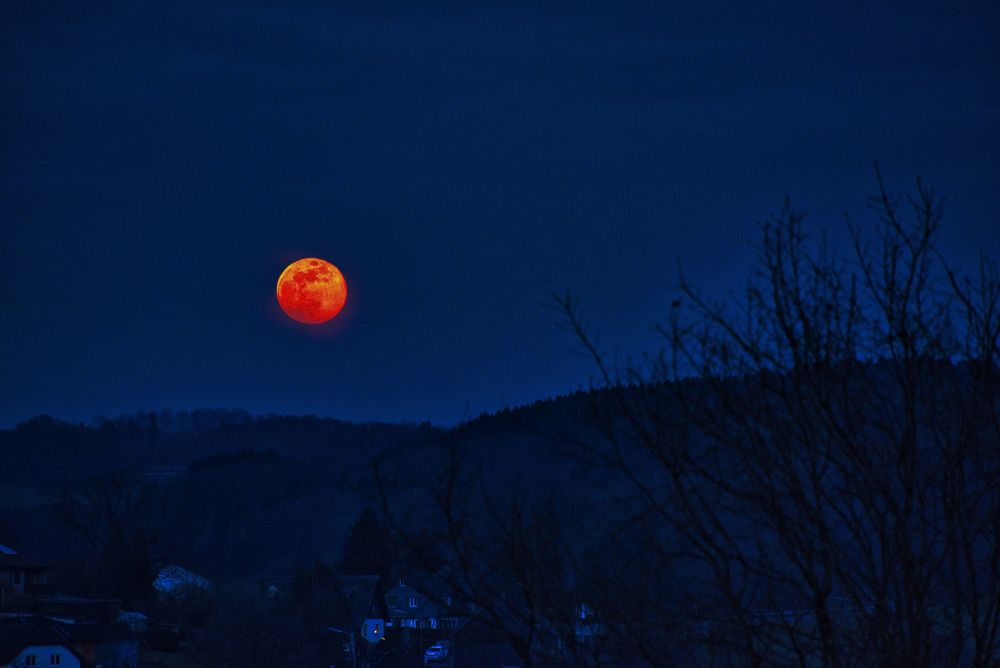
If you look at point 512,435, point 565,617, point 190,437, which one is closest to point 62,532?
point 190,437

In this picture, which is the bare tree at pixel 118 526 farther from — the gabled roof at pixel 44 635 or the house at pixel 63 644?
the gabled roof at pixel 44 635

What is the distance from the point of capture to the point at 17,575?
47781mm

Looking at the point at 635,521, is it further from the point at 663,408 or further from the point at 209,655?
the point at 209,655

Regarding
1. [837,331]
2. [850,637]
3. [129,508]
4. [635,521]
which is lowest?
[850,637]

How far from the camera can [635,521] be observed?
4805mm

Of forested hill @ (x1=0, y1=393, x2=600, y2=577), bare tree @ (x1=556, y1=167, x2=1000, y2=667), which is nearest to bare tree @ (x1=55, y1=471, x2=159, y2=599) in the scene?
forested hill @ (x1=0, y1=393, x2=600, y2=577)

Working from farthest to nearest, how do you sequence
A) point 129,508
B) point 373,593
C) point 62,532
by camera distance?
point 62,532, point 129,508, point 373,593

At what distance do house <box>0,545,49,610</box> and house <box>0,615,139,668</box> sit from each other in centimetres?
617

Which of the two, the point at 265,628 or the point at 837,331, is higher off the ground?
the point at 265,628

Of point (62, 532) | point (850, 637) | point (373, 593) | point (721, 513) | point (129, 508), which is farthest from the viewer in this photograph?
point (62, 532)

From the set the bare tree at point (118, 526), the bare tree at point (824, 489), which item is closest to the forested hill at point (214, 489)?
the bare tree at point (118, 526)

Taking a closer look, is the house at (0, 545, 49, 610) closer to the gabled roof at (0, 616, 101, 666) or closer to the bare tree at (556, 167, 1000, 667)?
the gabled roof at (0, 616, 101, 666)

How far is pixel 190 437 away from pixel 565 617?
4506 inches

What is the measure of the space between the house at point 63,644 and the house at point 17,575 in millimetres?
6170
